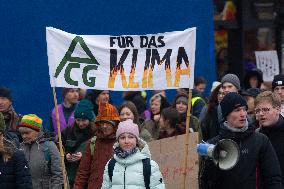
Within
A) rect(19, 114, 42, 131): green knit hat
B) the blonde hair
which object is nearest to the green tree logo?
rect(19, 114, 42, 131): green knit hat

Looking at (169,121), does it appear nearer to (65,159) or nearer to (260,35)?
(65,159)

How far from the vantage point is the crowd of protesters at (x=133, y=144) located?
822 centimetres

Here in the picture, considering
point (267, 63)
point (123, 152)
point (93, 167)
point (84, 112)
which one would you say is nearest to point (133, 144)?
point (123, 152)

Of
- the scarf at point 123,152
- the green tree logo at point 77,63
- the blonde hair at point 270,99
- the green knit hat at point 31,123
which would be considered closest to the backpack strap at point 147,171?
the scarf at point 123,152

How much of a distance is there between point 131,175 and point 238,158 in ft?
3.95

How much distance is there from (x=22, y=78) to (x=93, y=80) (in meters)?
5.45

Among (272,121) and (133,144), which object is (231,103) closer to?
(272,121)

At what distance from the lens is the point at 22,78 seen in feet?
51.3

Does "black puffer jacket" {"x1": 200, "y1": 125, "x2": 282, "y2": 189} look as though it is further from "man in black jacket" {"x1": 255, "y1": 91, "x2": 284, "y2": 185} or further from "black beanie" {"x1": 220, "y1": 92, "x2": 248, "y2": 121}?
"man in black jacket" {"x1": 255, "y1": 91, "x2": 284, "y2": 185}

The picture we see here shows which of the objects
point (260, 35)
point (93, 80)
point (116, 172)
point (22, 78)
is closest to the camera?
point (116, 172)

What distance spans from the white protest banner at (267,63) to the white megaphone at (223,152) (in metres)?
9.15

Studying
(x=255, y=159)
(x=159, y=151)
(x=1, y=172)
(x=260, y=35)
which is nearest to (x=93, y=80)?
(x=159, y=151)

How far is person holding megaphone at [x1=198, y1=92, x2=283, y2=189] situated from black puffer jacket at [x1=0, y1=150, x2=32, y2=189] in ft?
5.75

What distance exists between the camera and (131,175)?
891 cm
